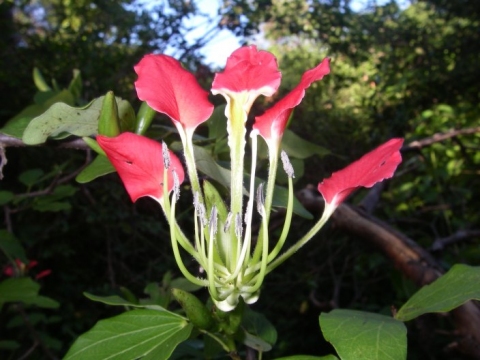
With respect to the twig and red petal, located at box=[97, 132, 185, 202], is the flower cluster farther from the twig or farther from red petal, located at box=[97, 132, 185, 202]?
the twig

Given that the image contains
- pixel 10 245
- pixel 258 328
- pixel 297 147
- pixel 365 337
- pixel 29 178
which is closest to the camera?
pixel 365 337

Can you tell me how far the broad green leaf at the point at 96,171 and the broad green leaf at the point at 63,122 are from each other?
0.03m

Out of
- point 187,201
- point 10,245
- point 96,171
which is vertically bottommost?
point 187,201

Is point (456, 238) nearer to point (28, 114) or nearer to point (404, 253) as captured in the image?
point (404, 253)

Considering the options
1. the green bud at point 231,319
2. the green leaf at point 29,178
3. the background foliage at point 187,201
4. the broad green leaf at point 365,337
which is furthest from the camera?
the background foliage at point 187,201

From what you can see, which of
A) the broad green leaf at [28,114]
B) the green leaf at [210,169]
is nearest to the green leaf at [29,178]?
the broad green leaf at [28,114]

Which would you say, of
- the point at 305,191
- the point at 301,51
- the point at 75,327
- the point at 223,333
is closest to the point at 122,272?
the point at 75,327

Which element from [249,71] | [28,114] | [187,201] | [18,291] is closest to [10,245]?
[18,291]

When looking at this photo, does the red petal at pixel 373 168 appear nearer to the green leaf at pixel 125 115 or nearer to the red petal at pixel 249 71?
the red petal at pixel 249 71

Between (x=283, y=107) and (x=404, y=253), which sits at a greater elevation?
(x=283, y=107)

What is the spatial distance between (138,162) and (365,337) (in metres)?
0.25

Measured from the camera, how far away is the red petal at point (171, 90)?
426 millimetres

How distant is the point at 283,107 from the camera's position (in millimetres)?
428

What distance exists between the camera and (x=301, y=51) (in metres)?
3.47
